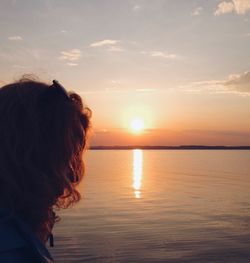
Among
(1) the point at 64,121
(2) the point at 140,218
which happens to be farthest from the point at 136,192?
(1) the point at 64,121

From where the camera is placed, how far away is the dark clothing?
1.92 m

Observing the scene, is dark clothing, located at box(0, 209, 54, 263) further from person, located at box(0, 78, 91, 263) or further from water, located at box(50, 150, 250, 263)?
water, located at box(50, 150, 250, 263)

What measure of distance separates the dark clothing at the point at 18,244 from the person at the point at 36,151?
12 millimetres

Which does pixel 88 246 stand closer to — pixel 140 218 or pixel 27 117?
pixel 140 218

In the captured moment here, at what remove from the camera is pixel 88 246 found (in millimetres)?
18234

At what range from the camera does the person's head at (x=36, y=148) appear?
7.36ft

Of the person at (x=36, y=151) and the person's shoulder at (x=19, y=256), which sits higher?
the person at (x=36, y=151)

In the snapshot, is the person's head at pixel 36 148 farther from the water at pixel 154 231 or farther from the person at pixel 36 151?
the water at pixel 154 231

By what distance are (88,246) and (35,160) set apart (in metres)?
16.7

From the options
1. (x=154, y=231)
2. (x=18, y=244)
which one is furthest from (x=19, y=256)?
(x=154, y=231)


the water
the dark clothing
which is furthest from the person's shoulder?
the water

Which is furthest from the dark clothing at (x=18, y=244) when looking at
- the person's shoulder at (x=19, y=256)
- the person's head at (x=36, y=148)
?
the person's head at (x=36, y=148)

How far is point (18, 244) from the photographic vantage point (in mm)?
1965

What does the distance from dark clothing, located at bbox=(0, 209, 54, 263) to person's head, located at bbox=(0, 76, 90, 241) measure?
0.11 m
